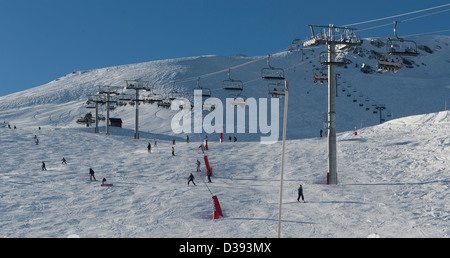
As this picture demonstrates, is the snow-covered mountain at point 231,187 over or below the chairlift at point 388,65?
below

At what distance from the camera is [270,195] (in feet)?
72.8

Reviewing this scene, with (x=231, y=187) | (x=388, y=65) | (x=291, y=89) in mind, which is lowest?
(x=231, y=187)

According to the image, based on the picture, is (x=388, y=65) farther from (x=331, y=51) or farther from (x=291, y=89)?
(x=291, y=89)

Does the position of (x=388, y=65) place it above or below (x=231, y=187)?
above

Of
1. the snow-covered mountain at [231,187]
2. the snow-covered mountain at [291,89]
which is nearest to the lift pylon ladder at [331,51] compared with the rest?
the snow-covered mountain at [231,187]

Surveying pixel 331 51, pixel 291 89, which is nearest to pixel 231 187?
pixel 331 51

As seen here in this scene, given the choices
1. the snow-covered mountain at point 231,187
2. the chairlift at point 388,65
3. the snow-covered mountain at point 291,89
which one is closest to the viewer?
the snow-covered mountain at point 231,187

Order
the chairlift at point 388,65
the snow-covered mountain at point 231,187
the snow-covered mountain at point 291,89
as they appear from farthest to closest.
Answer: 1. the snow-covered mountain at point 291,89
2. the chairlift at point 388,65
3. the snow-covered mountain at point 231,187

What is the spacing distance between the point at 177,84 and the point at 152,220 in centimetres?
8316

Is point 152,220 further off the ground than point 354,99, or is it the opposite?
point 354,99

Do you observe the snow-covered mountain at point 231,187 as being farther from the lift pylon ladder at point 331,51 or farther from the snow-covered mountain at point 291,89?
the snow-covered mountain at point 291,89

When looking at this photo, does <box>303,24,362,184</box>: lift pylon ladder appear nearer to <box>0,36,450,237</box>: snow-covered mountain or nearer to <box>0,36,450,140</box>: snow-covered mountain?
<box>0,36,450,237</box>: snow-covered mountain

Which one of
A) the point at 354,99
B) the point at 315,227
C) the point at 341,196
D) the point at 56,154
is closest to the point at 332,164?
the point at 341,196
